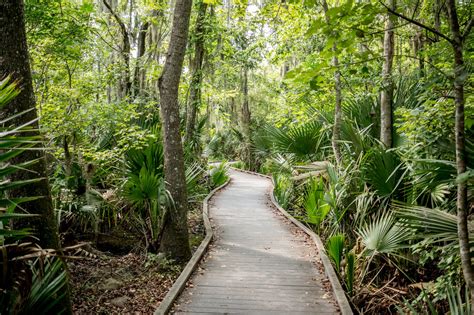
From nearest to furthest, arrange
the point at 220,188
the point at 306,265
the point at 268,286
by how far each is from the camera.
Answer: the point at 268,286 → the point at 306,265 → the point at 220,188

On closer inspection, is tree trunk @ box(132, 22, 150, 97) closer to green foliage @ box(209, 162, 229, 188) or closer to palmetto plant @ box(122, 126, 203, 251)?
palmetto plant @ box(122, 126, 203, 251)

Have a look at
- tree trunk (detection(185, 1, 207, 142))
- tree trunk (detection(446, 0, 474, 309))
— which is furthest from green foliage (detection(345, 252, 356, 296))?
tree trunk (detection(185, 1, 207, 142))

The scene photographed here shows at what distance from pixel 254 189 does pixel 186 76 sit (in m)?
4.93

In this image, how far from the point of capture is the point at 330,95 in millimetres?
9516

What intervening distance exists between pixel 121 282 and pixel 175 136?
2.50 meters

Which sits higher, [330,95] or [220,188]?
[330,95]

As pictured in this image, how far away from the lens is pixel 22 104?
349cm

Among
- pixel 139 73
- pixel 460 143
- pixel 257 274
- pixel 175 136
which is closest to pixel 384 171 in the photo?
pixel 257 274

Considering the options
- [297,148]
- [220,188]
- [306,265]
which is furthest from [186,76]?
[306,265]

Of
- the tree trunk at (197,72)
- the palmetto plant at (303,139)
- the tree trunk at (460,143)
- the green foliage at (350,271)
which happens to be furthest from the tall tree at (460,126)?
the tree trunk at (197,72)

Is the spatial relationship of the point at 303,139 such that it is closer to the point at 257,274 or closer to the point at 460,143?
the point at 257,274

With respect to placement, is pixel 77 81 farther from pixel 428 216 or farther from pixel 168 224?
pixel 428 216

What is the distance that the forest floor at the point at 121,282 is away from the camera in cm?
514

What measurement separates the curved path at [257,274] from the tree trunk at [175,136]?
651 millimetres
